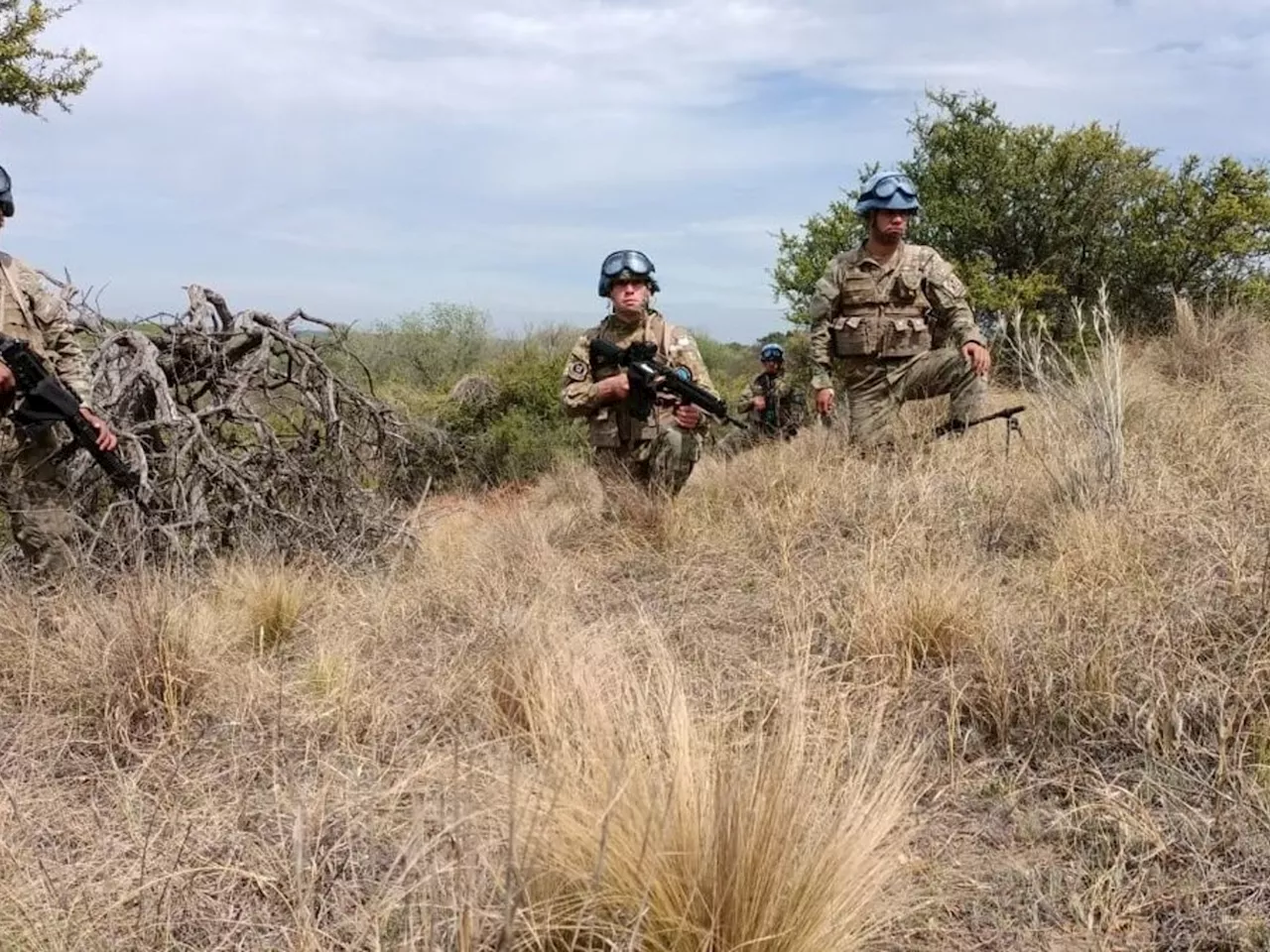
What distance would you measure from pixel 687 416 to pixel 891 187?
1.66 metres

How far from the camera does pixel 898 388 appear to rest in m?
5.86

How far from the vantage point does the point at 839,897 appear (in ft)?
5.28

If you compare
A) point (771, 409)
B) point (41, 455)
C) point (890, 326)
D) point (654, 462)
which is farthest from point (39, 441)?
point (771, 409)

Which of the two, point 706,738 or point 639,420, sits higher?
point 639,420

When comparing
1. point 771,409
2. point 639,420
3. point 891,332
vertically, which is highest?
point 891,332

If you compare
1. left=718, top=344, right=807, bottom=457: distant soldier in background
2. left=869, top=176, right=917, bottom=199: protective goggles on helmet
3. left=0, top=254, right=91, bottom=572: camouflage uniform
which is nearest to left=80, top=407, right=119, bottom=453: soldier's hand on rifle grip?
left=0, top=254, right=91, bottom=572: camouflage uniform

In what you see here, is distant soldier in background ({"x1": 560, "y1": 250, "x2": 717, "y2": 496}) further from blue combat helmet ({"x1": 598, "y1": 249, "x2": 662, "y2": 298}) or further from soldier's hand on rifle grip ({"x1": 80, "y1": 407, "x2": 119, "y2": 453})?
soldier's hand on rifle grip ({"x1": 80, "y1": 407, "x2": 119, "y2": 453})

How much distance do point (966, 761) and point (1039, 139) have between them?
839 cm

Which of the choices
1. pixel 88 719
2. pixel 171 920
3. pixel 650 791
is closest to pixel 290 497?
pixel 88 719

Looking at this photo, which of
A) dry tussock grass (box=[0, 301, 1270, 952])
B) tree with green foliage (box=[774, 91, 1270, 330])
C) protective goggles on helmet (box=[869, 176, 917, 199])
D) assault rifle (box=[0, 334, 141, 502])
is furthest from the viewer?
tree with green foliage (box=[774, 91, 1270, 330])

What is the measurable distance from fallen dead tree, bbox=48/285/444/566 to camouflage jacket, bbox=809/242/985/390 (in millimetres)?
2557

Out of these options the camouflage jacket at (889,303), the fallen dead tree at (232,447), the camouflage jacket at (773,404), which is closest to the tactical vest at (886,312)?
the camouflage jacket at (889,303)

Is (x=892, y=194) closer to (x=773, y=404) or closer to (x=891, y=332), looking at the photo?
(x=891, y=332)

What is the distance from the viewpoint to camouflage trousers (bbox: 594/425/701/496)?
546 cm
